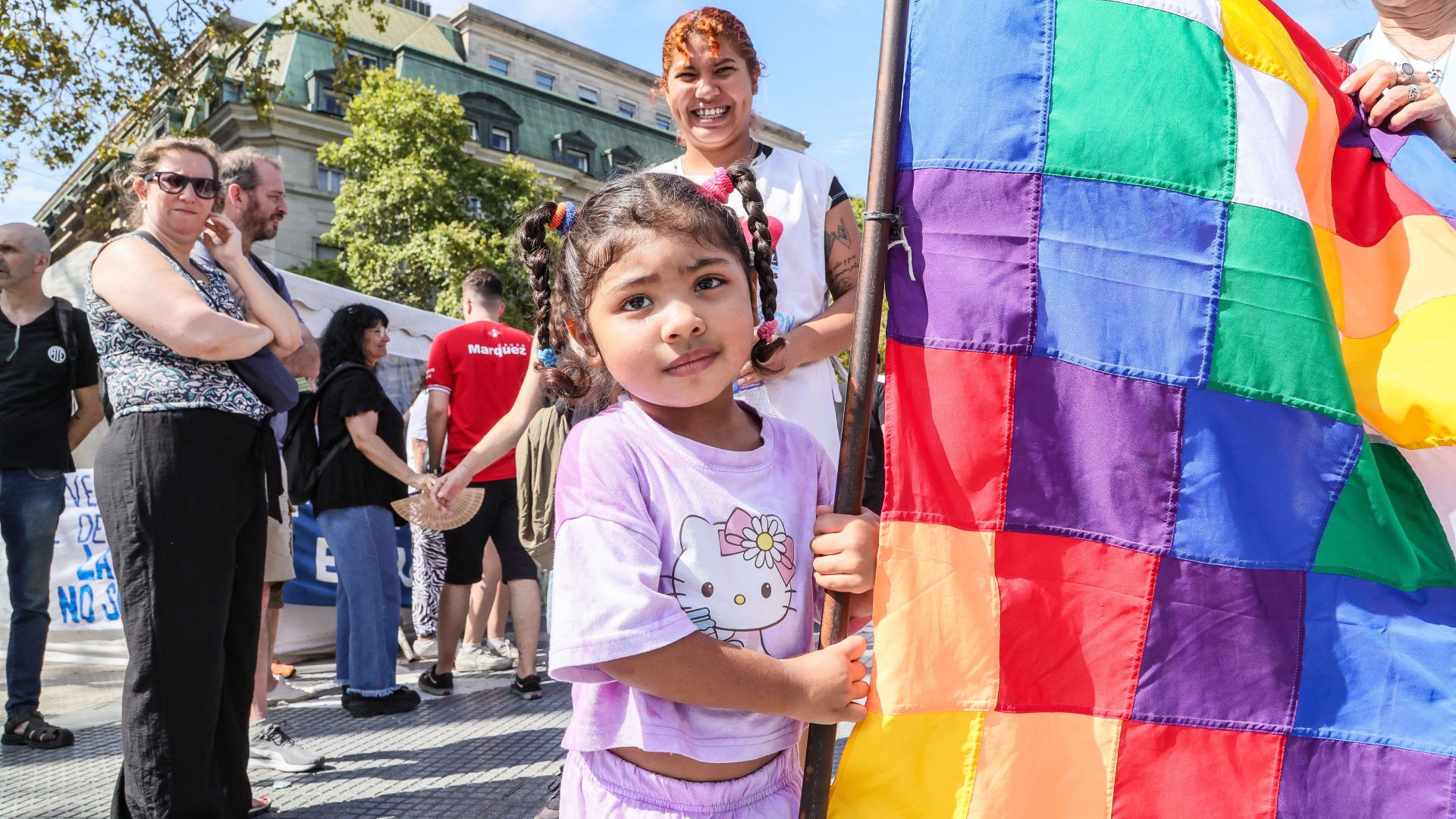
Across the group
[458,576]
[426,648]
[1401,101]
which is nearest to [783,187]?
[1401,101]

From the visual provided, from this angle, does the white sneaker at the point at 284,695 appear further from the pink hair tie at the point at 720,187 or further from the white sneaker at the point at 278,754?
the pink hair tie at the point at 720,187

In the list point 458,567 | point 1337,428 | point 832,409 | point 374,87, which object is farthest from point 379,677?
point 374,87

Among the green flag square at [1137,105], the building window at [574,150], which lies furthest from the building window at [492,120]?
the green flag square at [1137,105]

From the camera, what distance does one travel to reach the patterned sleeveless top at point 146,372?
2684 mm

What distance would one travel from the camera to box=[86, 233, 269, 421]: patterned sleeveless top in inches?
106

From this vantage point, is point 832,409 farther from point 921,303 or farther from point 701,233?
point 701,233

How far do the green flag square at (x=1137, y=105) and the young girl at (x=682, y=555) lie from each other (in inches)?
20.5

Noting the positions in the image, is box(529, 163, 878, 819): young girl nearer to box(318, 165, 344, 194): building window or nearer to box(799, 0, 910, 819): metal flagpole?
box(799, 0, 910, 819): metal flagpole

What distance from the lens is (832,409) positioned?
2236mm

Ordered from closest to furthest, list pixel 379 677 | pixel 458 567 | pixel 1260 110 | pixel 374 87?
pixel 1260 110 < pixel 379 677 < pixel 458 567 < pixel 374 87

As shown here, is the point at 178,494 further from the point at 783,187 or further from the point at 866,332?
the point at 866,332

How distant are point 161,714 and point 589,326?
187cm

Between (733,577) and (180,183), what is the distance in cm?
226

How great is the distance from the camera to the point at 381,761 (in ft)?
12.8
